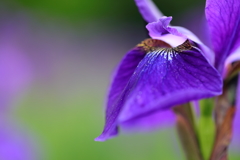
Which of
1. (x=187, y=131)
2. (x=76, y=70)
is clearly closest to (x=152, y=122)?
(x=187, y=131)

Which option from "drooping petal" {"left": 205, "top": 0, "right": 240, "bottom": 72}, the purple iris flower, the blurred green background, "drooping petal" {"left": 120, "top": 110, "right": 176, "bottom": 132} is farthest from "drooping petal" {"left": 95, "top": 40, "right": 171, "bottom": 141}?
the blurred green background

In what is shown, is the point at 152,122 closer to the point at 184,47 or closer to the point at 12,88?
the point at 184,47

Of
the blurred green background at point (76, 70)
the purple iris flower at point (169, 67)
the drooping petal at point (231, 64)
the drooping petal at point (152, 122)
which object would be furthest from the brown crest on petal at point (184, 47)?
the blurred green background at point (76, 70)

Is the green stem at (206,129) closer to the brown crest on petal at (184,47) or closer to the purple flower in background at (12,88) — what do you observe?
the brown crest on petal at (184,47)

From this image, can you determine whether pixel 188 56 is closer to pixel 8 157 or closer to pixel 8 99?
pixel 8 157

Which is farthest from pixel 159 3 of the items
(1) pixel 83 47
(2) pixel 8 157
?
(2) pixel 8 157

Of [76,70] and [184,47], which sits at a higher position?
[184,47]

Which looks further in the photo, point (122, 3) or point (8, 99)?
point (122, 3)
